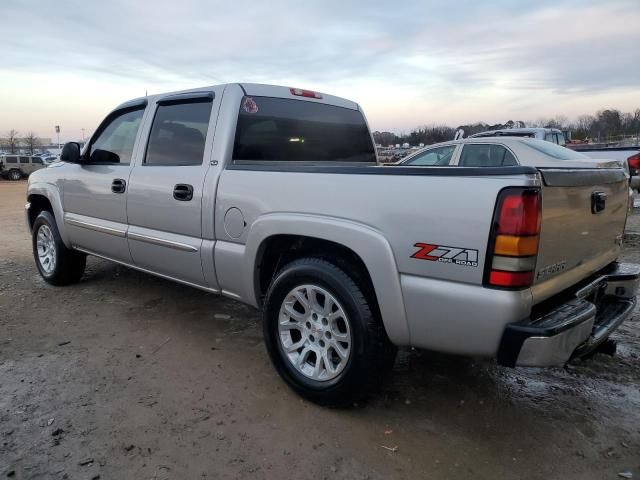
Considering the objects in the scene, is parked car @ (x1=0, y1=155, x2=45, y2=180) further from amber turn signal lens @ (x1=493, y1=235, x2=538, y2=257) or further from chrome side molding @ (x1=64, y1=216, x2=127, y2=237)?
amber turn signal lens @ (x1=493, y1=235, x2=538, y2=257)

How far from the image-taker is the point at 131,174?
4039mm

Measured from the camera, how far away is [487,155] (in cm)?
791

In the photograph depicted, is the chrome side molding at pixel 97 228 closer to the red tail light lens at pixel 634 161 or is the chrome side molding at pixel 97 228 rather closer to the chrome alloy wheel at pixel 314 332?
the chrome alloy wheel at pixel 314 332

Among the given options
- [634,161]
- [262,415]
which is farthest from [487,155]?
[262,415]

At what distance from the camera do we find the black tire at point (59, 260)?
203 inches

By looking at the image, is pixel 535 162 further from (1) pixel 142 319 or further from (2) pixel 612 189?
(1) pixel 142 319

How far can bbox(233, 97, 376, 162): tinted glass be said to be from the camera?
3.56 m

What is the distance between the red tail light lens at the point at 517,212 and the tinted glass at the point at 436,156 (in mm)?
6442

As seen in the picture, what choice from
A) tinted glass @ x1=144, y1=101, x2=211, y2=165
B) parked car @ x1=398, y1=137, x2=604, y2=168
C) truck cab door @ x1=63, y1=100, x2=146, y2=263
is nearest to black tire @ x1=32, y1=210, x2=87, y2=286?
truck cab door @ x1=63, y1=100, x2=146, y2=263

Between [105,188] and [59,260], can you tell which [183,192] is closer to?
[105,188]

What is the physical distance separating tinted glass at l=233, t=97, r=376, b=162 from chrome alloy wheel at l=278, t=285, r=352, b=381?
1175mm

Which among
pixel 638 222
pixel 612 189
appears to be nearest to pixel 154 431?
pixel 612 189

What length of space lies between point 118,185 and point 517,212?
3.27 metres

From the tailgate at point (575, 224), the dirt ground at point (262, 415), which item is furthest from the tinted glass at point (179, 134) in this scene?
the tailgate at point (575, 224)
